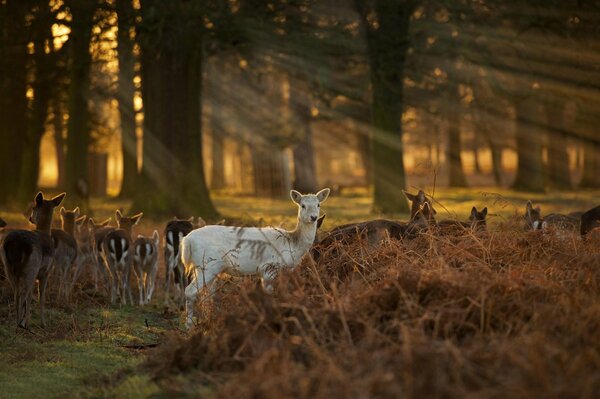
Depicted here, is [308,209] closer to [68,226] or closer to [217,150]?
[68,226]

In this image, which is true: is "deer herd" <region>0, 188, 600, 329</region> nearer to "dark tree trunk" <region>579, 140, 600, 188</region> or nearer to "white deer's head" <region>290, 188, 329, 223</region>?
"white deer's head" <region>290, 188, 329, 223</region>

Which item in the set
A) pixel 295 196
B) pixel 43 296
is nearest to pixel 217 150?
pixel 295 196

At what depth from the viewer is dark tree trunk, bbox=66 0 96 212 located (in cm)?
2538

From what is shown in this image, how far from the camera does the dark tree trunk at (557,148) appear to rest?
1856 inches

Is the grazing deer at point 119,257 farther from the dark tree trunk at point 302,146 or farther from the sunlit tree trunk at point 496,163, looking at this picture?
the sunlit tree trunk at point 496,163

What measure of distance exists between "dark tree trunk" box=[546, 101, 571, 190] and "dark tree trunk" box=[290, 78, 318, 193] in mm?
12686

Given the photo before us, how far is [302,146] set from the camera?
4538 cm

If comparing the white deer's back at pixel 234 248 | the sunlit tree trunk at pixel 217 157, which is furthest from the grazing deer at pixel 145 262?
the sunlit tree trunk at pixel 217 157

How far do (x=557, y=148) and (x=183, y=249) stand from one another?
3919cm

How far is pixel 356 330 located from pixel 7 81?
86.5 feet

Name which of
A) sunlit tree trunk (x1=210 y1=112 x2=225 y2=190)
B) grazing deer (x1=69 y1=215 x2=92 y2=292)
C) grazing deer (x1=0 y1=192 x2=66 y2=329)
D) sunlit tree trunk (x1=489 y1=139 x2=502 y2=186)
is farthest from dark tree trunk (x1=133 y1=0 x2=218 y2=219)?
sunlit tree trunk (x1=489 y1=139 x2=502 y2=186)

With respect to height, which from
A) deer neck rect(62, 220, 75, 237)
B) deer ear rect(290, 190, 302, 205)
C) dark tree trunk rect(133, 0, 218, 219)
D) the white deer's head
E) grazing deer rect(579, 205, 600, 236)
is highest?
dark tree trunk rect(133, 0, 218, 219)

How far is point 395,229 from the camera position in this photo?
12.9m

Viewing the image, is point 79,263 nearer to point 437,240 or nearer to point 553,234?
point 437,240
